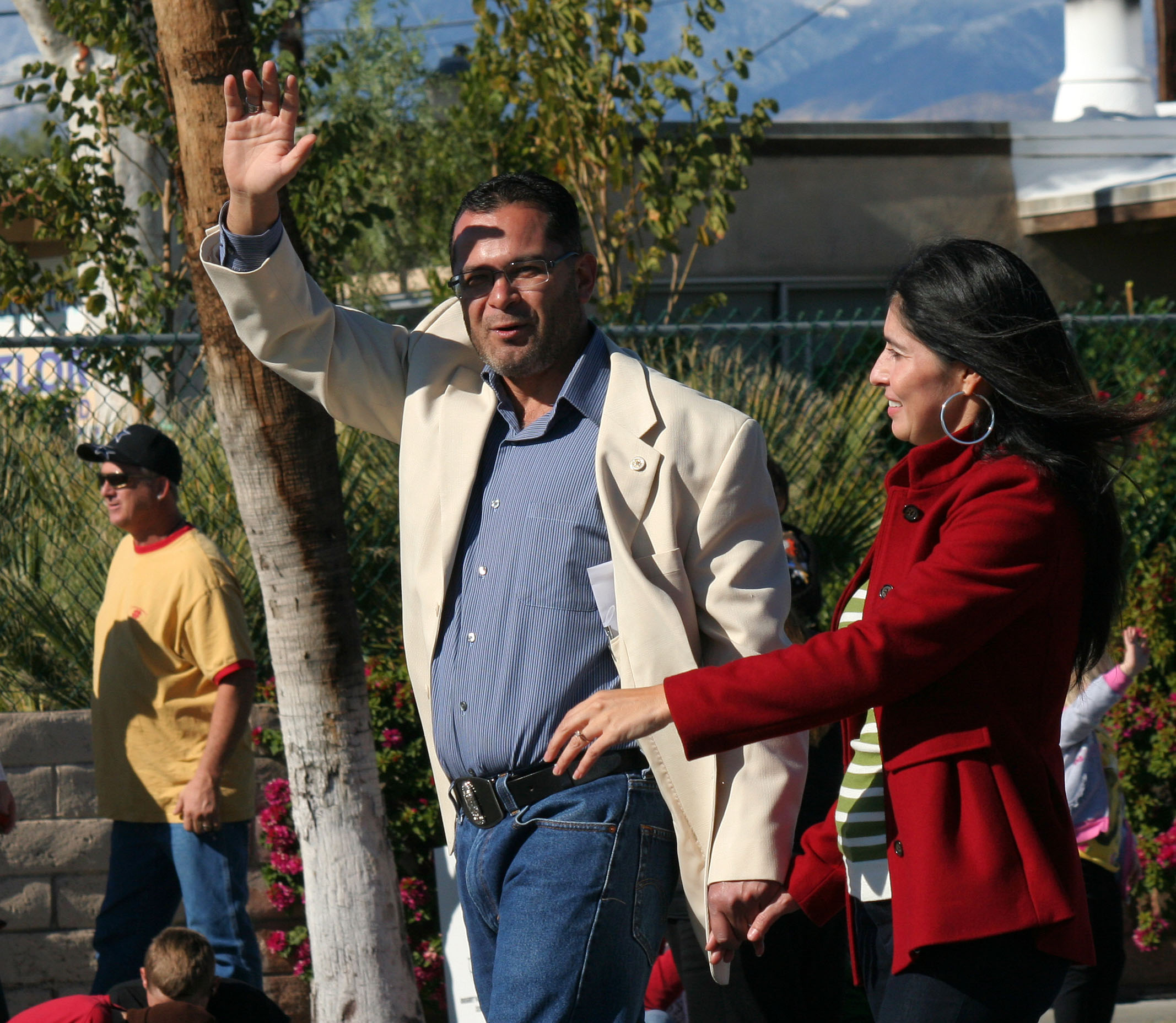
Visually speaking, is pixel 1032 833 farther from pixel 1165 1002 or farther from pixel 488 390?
pixel 1165 1002

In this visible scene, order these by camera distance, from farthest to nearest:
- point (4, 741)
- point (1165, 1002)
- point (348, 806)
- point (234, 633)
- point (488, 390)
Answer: point (1165, 1002), point (4, 741), point (234, 633), point (348, 806), point (488, 390)

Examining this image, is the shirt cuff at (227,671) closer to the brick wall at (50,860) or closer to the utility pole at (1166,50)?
the brick wall at (50,860)

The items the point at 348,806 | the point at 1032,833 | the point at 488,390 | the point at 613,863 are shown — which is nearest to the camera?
the point at 1032,833

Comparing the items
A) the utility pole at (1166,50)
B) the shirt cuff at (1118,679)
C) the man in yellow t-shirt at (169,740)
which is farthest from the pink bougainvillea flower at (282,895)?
the utility pole at (1166,50)

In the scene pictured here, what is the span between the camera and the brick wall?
209 inches

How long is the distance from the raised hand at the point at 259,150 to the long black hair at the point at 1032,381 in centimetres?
120

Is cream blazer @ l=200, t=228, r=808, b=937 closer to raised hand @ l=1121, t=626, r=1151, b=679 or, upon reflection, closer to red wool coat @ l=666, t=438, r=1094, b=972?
red wool coat @ l=666, t=438, r=1094, b=972

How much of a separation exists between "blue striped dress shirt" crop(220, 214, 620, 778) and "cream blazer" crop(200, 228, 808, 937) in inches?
1.8

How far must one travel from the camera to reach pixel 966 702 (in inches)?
91.3

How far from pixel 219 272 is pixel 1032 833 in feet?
5.89

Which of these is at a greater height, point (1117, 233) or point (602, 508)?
point (1117, 233)

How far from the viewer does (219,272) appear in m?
2.78

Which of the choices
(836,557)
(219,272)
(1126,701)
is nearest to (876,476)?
(836,557)

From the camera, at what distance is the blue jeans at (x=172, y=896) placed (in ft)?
15.1
